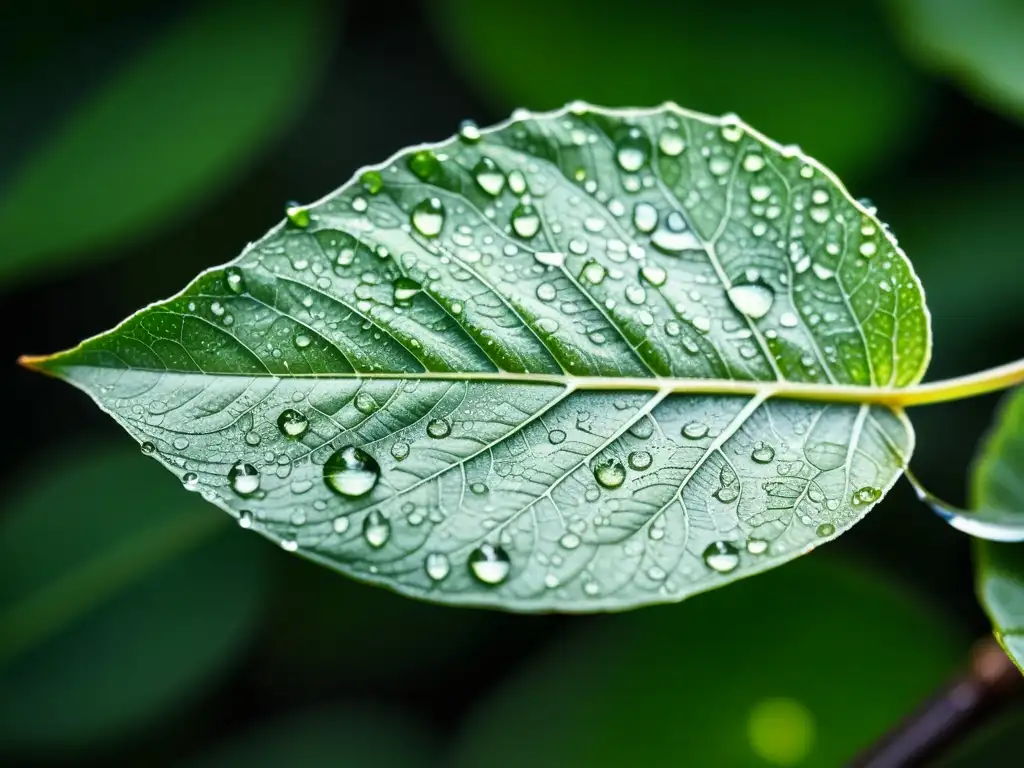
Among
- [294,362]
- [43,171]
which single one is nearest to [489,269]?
[294,362]

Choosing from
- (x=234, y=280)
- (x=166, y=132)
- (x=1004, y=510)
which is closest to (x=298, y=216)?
(x=234, y=280)

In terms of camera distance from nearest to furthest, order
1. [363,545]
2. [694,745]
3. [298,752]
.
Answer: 1. [363,545]
2. [694,745]
3. [298,752]

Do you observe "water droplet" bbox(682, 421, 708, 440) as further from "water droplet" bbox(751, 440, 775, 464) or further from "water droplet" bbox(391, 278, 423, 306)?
"water droplet" bbox(391, 278, 423, 306)

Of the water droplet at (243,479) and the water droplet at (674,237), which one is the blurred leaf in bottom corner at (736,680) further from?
the water droplet at (243,479)

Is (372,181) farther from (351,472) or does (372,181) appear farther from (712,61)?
(712,61)

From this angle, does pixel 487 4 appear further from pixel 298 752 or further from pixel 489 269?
pixel 298 752

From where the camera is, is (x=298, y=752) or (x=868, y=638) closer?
(x=868, y=638)

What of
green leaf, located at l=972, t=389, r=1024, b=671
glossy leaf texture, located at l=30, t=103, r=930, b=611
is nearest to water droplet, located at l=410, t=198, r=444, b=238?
glossy leaf texture, located at l=30, t=103, r=930, b=611
